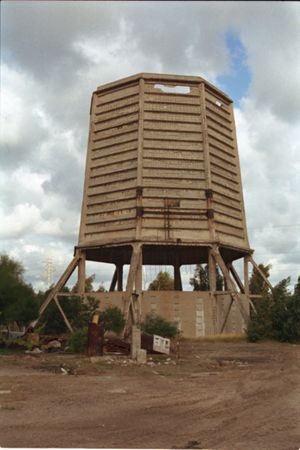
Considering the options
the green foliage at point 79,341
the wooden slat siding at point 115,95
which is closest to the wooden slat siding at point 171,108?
the wooden slat siding at point 115,95

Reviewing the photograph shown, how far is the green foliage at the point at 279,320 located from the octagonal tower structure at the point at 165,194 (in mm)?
1514

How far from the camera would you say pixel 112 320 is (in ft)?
74.5

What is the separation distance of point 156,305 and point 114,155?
9376mm

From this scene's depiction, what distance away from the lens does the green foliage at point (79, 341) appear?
1758cm

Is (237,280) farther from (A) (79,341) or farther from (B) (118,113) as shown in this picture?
(A) (79,341)

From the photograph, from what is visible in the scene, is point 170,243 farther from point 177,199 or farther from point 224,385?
point 224,385

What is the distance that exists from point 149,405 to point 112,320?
1472 centimetres

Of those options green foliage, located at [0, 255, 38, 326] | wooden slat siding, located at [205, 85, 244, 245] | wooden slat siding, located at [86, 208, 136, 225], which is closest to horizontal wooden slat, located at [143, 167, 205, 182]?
wooden slat siding, located at [205, 85, 244, 245]

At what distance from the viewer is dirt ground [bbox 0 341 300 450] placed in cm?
600

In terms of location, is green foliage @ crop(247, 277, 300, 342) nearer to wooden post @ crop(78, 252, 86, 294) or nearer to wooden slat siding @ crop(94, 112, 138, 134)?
wooden post @ crop(78, 252, 86, 294)

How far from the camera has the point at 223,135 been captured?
30266 mm

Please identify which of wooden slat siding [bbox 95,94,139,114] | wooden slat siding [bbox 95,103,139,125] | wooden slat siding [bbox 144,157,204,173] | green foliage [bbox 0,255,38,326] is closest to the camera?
green foliage [bbox 0,255,38,326]

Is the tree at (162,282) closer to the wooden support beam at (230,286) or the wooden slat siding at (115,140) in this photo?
the wooden slat siding at (115,140)

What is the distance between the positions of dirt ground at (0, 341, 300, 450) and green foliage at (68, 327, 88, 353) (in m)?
3.11
